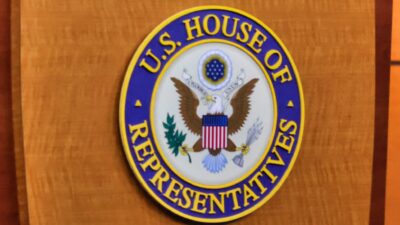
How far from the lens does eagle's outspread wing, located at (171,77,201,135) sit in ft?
5.17

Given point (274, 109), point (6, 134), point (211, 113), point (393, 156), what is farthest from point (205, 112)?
point (393, 156)

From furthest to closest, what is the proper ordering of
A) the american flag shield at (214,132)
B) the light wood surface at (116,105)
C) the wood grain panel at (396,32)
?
1. the wood grain panel at (396,32)
2. the american flag shield at (214,132)
3. the light wood surface at (116,105)

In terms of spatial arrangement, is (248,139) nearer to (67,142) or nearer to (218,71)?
(218,71)

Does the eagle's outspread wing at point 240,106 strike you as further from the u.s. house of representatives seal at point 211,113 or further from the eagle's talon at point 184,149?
the eagle's talon at point 184,149

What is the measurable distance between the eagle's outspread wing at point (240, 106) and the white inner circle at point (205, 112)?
0.03ft

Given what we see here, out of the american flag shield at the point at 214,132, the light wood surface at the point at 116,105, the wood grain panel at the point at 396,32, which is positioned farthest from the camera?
the wood grain panel at the point at 396,32

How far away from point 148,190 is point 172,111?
0.22m

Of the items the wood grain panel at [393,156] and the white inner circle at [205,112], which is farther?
the wood grain panel at [393,156]

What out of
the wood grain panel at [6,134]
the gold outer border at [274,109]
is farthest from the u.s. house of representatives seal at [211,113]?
the wood grain panel at [6,134]

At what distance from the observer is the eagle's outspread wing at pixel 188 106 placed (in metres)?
1.58

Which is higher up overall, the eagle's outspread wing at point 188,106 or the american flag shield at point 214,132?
the eagle's outspread wing at point 188,106

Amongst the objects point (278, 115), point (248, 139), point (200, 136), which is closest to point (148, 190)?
point (200, 136)

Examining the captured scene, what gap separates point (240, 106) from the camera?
1.62 meters

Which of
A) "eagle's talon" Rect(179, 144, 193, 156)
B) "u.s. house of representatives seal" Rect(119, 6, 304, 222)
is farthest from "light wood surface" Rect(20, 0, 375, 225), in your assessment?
"eagle's talon" Rect(179, 144, 193, 156)
